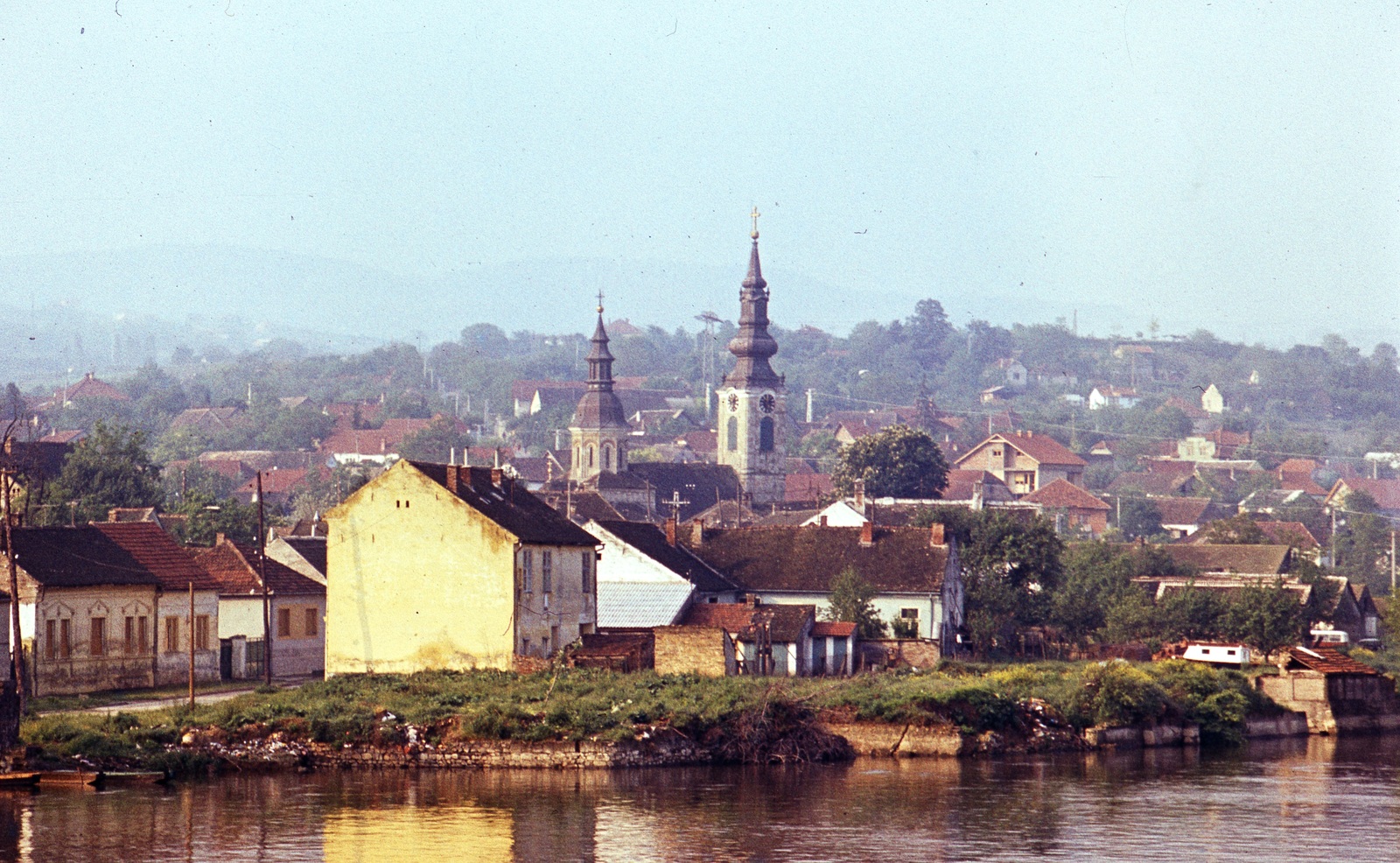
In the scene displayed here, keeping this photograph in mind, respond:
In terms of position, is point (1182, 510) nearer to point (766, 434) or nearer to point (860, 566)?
point (766, 434)

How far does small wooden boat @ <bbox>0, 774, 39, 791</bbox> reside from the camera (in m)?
36.9

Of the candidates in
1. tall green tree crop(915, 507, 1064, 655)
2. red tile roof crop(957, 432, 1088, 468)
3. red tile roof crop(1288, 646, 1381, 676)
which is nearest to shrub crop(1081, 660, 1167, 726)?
red tile roof crop(1288, 646, 1381, 676)

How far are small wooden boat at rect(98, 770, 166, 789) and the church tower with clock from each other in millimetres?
107715

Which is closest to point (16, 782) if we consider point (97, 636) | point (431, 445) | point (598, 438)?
point (97, 636)

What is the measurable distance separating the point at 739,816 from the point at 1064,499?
122 m

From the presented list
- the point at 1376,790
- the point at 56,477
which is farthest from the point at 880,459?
the point at 1376,790

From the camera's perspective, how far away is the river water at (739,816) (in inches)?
1265

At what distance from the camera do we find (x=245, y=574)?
57312 mm

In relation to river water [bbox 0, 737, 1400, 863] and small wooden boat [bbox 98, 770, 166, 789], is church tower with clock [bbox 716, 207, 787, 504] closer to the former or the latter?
river water [bbox 0, 737, 1400, 863]

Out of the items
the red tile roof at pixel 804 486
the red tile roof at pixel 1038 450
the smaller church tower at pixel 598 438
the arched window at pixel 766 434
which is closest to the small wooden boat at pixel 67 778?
the smaller church tower at pixel 598 438

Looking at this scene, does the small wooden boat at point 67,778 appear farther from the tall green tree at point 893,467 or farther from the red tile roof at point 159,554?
the tall green tree at point 893,467

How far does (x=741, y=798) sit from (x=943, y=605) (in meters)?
25.8

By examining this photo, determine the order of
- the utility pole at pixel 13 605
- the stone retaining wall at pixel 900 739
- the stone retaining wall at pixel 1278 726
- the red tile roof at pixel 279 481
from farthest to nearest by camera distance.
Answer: the red tile roof at pixel 279 481 < the stone retaining wall at pixel 1278 726 < the stone retaining wall at pixel 900 739 < the utility pole at pixel 13 605

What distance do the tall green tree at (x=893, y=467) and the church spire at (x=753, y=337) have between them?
13.6 m
